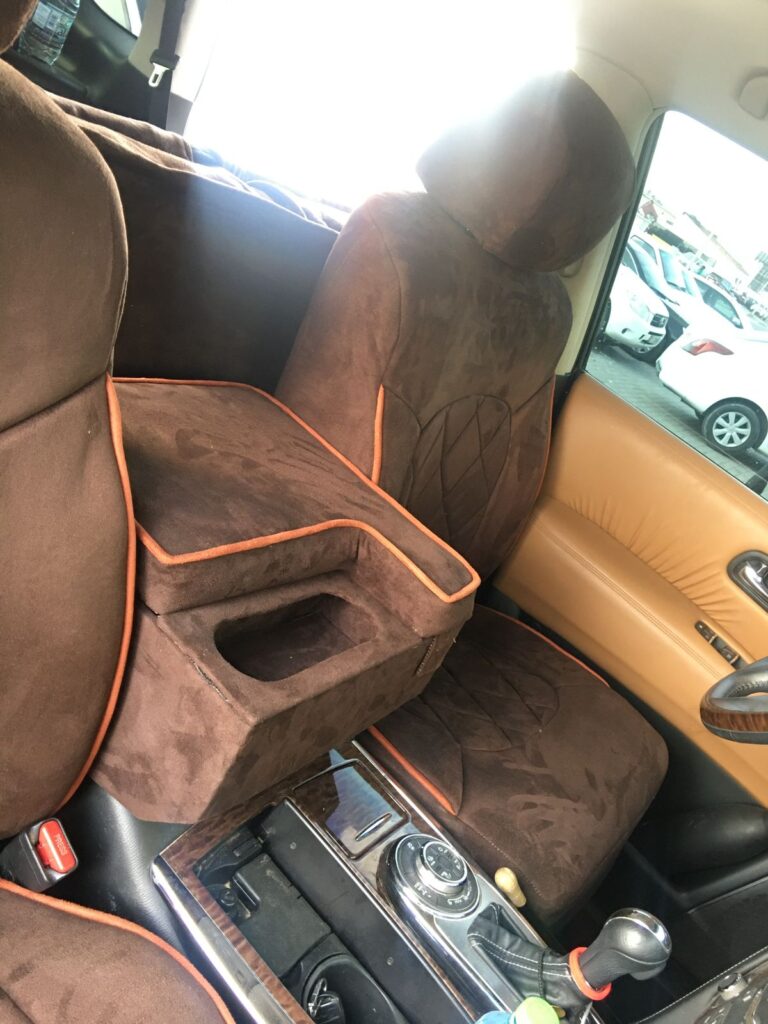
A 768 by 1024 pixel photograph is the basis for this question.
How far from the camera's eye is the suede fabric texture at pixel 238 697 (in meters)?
0.84

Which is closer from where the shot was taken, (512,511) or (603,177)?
(603,177)

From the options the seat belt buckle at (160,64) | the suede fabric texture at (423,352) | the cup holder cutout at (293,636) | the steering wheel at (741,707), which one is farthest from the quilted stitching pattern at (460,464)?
A: the seat belt buckle at (160,64)

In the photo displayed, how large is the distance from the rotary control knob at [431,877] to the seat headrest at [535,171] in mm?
973

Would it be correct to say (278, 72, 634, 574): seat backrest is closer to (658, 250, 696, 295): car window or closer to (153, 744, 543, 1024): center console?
(658, 250, 696, 295): car window

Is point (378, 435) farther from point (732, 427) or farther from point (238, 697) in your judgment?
point (732, 427)

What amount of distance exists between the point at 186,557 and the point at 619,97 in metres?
1.37

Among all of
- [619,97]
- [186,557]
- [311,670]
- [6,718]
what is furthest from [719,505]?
[6,718]

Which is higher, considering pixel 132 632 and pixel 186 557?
pixel 186 557

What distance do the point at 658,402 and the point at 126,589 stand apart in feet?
4.76

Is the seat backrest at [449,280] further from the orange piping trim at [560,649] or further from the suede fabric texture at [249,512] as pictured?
the orange piping trim at [560,649]

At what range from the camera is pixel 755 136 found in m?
1.57

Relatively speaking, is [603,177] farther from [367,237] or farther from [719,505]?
[719,505]

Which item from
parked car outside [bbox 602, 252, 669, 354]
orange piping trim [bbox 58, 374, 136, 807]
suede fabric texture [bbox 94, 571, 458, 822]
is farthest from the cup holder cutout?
parked car outside [bbox 602, 252, 669, 354]

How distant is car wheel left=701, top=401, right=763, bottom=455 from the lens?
6.10 ft
